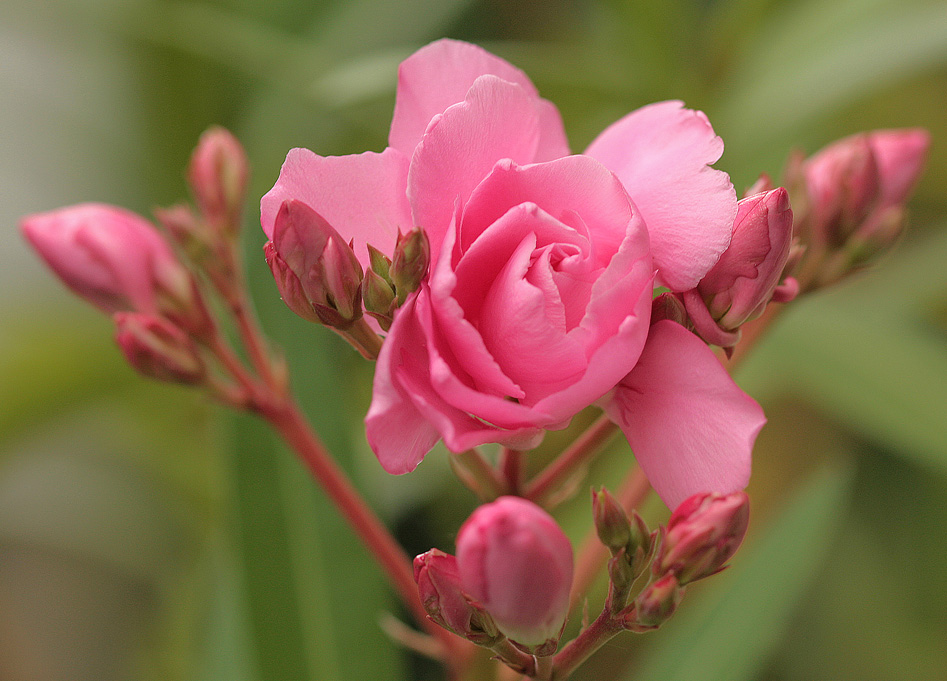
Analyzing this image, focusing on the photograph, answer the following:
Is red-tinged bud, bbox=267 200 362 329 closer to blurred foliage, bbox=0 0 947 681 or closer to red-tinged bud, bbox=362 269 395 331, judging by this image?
red-tinged bud, bbox=362 269 395 331

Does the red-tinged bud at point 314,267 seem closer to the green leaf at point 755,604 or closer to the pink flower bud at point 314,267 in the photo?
the pink flower bud at point 314,267

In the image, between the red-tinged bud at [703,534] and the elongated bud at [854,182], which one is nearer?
the red-tinged bud at [703,534]

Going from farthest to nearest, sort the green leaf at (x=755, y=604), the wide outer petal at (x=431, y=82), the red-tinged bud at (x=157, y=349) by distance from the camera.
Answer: the green leaf at (x=755, y=604) < the red-tinged bud at (x=157, y=349) < the wide outer petal at (x=431, y=82)

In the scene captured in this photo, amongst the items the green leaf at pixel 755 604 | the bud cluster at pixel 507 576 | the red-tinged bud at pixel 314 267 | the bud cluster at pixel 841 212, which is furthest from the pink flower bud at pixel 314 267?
the green leaf at pixel 755 604

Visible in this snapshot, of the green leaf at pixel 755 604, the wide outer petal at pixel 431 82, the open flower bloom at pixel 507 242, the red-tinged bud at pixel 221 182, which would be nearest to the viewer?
the open flower bloom at pixel 507 242

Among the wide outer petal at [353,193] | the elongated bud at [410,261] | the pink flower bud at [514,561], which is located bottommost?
the pink flower bud at [514,561]

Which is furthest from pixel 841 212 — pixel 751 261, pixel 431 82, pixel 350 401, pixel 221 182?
pixel 350 401

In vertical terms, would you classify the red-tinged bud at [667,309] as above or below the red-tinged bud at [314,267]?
below
